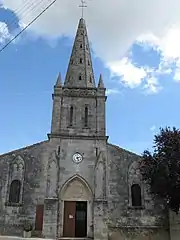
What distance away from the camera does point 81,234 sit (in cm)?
2519

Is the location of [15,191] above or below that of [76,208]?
above

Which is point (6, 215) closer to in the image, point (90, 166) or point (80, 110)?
point (90, 166)

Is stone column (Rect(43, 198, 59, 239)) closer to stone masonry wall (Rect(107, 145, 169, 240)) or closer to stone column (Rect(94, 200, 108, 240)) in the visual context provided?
stone column (Rect(94, 200, 108, 240))

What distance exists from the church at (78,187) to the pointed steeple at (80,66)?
2.36 m

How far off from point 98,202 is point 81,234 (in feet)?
9.55

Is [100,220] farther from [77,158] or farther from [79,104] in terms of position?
[79,104]

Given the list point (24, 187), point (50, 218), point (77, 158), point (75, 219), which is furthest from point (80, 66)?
point (50, 218)

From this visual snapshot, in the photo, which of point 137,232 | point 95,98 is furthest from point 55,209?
point 95,98

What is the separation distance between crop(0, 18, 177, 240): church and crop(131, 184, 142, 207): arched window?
0.28ft

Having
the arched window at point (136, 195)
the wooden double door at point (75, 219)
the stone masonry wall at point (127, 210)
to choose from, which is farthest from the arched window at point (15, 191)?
the arched window at point (136, 195)

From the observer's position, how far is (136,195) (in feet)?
88.6

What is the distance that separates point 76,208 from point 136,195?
5331 millimetres

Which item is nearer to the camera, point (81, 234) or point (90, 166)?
point (81, 234)

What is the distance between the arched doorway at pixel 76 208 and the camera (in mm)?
25172
